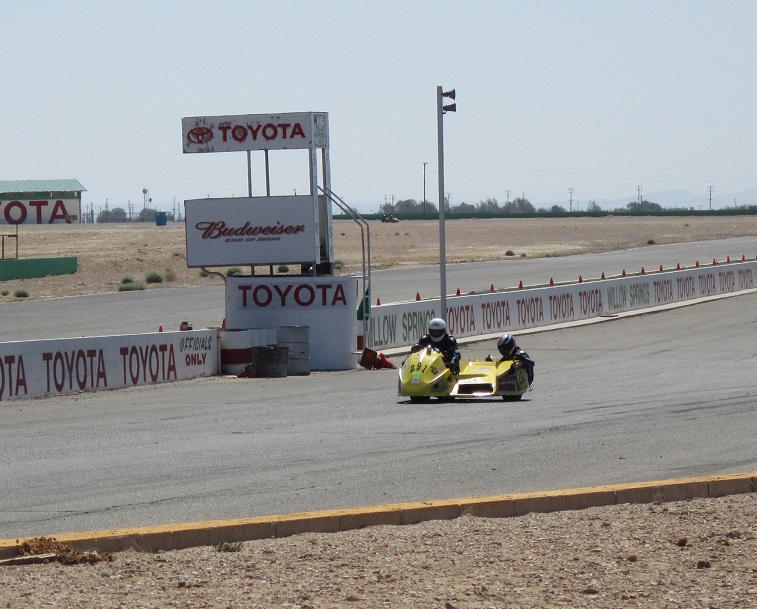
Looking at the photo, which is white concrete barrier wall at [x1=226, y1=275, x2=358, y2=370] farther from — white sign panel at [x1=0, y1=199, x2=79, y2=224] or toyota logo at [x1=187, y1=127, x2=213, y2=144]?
white sign panel at [x1=0, y1=199, x2=79, y2=224]

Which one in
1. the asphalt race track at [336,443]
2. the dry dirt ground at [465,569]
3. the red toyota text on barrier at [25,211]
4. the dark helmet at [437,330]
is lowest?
the asphalt race track at [336,443]

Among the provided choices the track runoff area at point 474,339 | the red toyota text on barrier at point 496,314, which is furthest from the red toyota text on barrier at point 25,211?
the red toyota text on barrier at point 496,314

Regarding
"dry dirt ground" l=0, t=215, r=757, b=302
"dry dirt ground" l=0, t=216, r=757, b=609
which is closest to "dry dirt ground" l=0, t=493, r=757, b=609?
"dry dirt ground" l=0, t=216, r=757, b=609

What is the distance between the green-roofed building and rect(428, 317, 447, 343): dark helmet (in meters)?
33.2

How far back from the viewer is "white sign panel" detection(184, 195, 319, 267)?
83.1 ft

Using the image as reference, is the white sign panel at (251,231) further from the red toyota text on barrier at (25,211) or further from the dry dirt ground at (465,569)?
the red toyota text on barrier at (25,211)

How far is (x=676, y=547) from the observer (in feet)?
25.3

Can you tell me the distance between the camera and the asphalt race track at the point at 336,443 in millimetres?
10023

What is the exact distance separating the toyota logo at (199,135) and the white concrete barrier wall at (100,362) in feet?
15.6

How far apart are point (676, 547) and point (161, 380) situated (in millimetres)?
14517

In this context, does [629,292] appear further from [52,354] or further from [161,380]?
[52,354]

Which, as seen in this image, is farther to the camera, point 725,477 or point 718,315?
point 718,315

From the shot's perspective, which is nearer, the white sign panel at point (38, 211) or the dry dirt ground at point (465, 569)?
the dry dirt ground at point (465, 569)

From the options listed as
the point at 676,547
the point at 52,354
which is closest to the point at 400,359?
the point at 52,354
